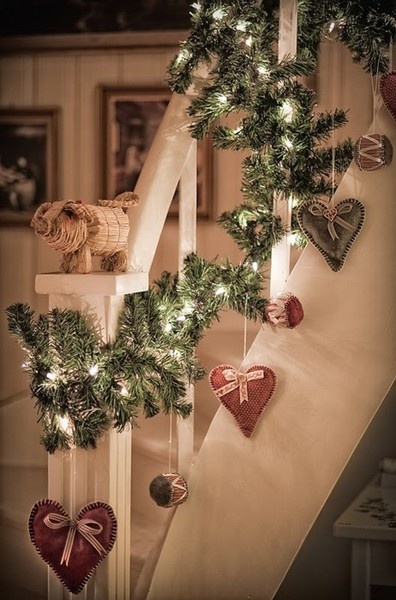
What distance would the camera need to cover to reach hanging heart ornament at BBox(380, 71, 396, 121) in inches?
71.1

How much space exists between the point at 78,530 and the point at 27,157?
148 centimetres

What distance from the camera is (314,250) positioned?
73.4 inches

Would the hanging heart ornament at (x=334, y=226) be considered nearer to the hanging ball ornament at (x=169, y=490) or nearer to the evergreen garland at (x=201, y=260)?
the evergreen garland at (x=201, y=260)

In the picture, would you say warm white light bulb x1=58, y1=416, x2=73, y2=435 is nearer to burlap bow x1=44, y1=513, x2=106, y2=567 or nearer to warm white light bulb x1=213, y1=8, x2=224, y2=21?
burlap bow x1=44, y1=513, x2=106, y2=567

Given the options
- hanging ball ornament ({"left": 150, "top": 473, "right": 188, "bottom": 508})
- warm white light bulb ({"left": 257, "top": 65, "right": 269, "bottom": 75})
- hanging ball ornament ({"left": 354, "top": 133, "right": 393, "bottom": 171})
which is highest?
warm white light bulb ({"left": 257, "top": 65, "right": 269, "bottom": 75})

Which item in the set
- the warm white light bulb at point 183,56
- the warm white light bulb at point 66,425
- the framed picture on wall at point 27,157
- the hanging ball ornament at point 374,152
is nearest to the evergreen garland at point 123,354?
the warm white light bulb at point 66,425

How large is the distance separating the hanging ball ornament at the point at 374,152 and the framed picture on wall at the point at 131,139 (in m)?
0.95

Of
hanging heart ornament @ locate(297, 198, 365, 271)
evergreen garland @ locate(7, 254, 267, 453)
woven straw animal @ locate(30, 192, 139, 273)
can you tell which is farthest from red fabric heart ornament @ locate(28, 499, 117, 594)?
hanging heart ornament @ locate(297, 198, 365, 271)

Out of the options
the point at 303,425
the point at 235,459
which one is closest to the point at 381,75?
the point at 303,425

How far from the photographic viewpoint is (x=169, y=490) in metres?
1.90

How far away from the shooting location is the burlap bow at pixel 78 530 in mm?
1760

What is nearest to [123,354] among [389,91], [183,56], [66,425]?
[66,425]

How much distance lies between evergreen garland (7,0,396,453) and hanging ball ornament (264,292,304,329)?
0.04m

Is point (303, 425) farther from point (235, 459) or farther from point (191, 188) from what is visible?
point (191, 188)
